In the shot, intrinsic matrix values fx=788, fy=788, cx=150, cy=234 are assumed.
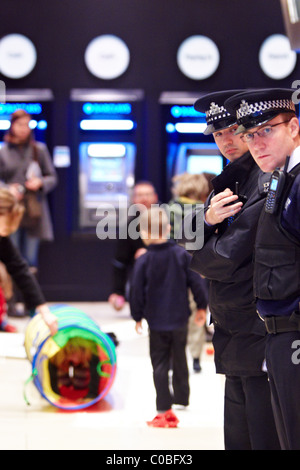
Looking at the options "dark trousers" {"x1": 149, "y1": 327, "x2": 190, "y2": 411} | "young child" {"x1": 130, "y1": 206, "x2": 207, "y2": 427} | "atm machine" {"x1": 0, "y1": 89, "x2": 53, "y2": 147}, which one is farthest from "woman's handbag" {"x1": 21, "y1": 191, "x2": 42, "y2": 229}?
"dark trousers" {"x1": 149, "y1": 327, "x2": 190, "y2": 411}

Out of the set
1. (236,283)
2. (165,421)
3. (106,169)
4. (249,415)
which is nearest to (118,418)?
(165,421)

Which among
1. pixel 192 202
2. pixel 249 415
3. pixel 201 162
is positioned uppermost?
pixel 201 162

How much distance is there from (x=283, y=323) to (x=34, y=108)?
7.53m

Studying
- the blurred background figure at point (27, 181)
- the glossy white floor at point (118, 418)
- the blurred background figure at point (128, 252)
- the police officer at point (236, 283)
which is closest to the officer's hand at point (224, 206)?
the police officer at point (236, 283)

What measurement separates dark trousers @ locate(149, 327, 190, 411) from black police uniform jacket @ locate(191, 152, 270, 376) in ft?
5.25

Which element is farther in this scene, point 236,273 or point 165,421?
point 165,421

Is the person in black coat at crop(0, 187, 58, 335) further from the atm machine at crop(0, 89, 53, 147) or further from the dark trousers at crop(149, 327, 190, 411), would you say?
the atm machine at crop(0, 89, 53, 147)

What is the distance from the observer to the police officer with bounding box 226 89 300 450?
252 centimetres

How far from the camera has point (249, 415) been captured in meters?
3.03

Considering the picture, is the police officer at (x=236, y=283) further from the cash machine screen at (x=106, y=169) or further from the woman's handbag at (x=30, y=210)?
the cash machine screen at (x=106, y=169)

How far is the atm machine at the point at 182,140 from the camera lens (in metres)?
9.75

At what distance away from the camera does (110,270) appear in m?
9.88

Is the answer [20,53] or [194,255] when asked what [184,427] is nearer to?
[194,255]

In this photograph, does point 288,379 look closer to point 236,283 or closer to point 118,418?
point 236,283
